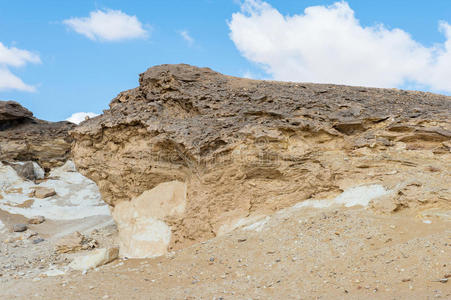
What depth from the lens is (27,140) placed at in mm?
22359

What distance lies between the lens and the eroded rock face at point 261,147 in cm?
751

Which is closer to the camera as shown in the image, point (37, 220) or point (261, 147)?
point (261, 147)

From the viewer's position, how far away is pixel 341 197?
746cm

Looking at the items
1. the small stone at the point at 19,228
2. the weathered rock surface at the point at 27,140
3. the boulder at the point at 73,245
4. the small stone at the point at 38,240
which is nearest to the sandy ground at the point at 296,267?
the boulder at the point at 73,245

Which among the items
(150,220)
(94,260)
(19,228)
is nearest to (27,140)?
(19,228)

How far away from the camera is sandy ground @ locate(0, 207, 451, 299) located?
16.8 ft

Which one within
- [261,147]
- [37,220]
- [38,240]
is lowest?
[38,240]

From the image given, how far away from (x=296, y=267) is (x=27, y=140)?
68.7ft

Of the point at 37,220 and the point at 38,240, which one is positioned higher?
the point at 37,220

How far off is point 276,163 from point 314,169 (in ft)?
2.66

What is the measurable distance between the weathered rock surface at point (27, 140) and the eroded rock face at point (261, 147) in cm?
1400

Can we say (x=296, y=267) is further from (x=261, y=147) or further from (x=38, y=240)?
(x=38, y=240)

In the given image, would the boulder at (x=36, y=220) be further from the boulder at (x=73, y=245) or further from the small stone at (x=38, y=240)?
the boulder at (x=73, y=245)

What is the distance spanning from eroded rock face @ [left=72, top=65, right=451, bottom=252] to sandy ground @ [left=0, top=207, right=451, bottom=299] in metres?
0.69
